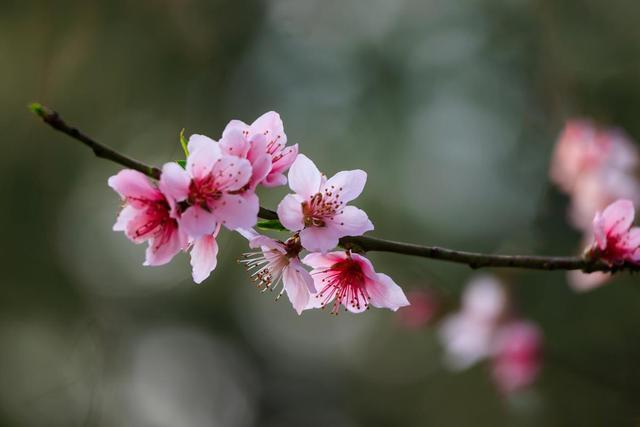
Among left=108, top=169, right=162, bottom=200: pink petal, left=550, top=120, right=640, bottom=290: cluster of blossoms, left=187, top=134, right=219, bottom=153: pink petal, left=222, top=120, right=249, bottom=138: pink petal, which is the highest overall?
left=550, top=120, right=640, bottom=290: cluster of blossoms

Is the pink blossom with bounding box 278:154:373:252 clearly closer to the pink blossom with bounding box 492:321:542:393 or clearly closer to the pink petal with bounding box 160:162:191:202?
the pink petal with bounding box 160:162:191:202

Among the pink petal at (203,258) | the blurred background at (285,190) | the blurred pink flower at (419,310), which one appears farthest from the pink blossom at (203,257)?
the blurred background at (285,190)

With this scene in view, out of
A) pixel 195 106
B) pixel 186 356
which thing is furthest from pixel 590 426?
pixel 186 356

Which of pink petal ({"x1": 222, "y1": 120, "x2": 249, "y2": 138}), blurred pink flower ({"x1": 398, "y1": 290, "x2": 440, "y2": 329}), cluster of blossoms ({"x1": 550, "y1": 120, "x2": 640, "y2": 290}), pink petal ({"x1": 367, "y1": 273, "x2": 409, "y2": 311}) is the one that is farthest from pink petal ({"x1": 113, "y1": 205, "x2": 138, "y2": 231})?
blurred pink flower ({"x1": 398, "y1": 290, "x2": 440, "y2": 329})

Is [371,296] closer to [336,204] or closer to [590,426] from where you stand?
[336,204]

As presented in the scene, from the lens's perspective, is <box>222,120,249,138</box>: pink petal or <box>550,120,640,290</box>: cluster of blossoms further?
<box>550,120,640,290</box>: cluster of blossoms
